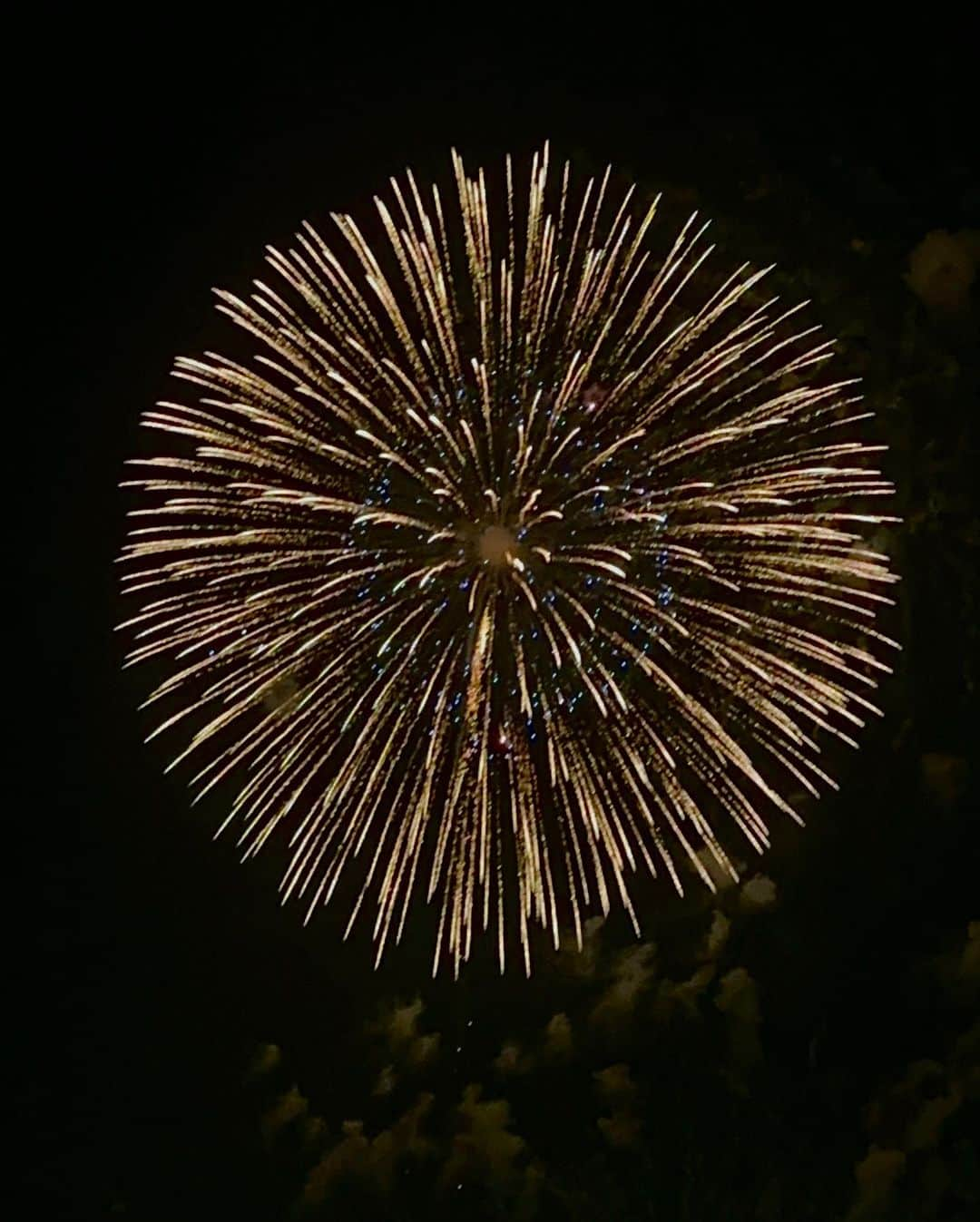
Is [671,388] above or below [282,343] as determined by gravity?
below

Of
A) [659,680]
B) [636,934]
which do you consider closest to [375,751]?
[659,680]

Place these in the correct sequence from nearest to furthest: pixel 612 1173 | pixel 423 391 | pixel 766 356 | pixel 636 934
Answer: pixel 423 391 → pixel 766 356 → pixel 636 934 → pixel 612 1173

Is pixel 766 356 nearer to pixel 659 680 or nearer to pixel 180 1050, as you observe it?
pixel 659 680

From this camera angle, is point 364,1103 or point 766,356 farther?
point 364,1103

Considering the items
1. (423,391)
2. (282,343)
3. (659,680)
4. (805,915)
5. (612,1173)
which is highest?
(282,343)
